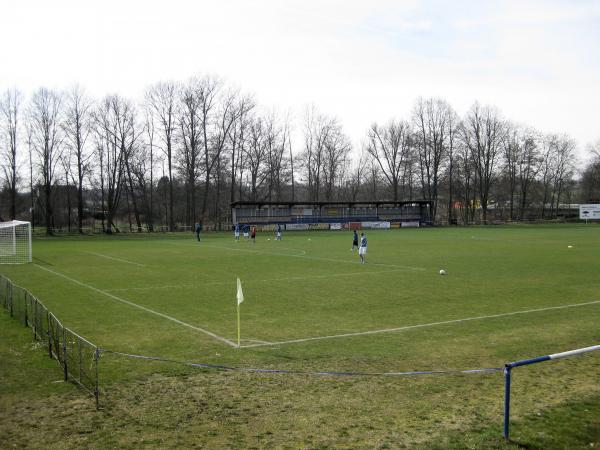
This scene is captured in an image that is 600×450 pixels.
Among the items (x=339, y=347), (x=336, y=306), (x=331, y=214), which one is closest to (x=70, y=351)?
(x=339, y=347)

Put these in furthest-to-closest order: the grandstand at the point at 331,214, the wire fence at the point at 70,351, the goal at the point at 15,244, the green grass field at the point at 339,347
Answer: the grandstand at the point at 331,214 → the goal at the point at 15,244 → the wire fence at the point at 70,351 → the green grass field at the point at 339,347

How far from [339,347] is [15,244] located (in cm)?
3377

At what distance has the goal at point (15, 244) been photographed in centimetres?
3569

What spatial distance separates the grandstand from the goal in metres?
33.9

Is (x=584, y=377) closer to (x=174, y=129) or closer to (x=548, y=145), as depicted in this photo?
(x=174, y=129)

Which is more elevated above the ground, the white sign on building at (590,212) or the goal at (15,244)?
the white sign on building at (590,212)

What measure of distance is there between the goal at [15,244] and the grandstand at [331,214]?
111 ft

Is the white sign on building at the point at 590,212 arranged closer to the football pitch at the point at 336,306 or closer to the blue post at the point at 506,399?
the football pitch at the point at 336,306

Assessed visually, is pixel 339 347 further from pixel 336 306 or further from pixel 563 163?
pixel 563 163

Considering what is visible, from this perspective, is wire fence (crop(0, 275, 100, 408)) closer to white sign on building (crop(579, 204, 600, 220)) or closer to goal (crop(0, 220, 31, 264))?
goal (crop(0, 220, 31, 264))

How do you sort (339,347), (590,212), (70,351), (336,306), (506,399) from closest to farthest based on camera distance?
(506,399)
(70,351)
(339,347)
(336,306)
(590,212)

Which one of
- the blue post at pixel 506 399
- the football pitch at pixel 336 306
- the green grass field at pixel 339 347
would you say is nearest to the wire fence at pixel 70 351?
the green grass field at pixel 339 347

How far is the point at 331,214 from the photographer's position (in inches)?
3204

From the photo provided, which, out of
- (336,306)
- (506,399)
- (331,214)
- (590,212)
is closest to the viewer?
(506,399)
